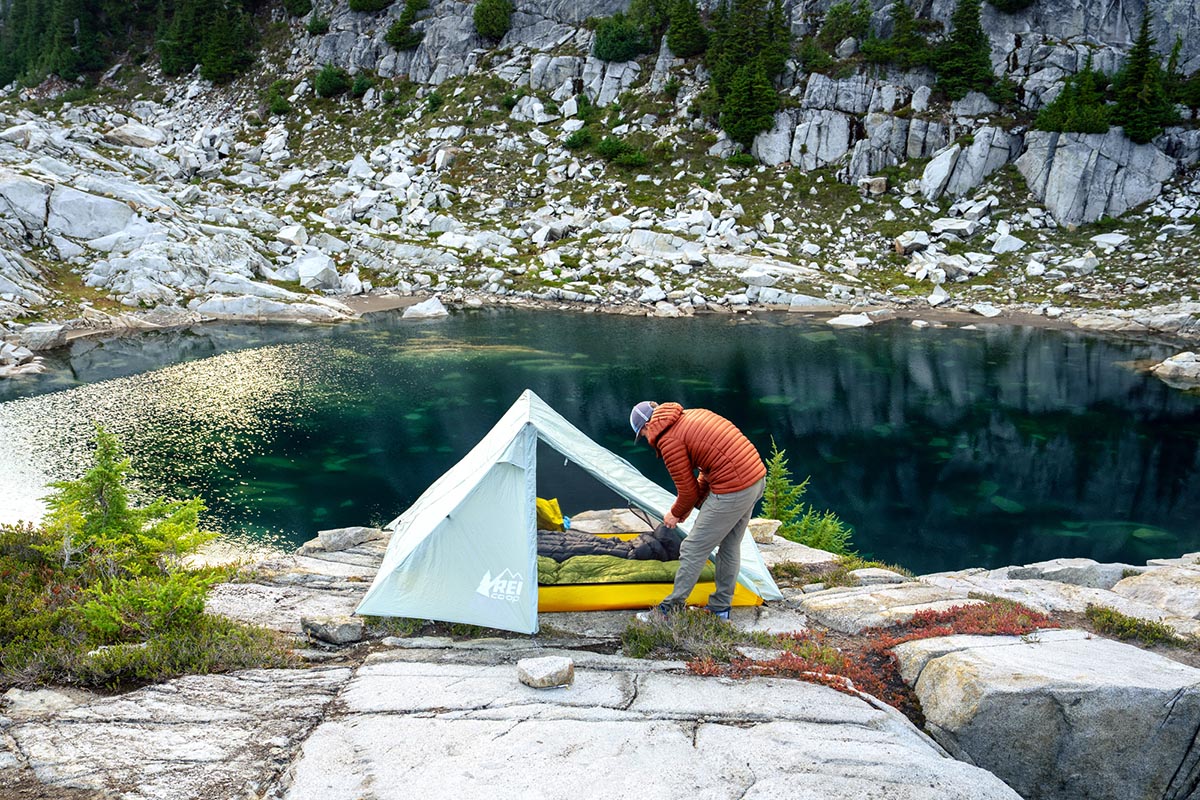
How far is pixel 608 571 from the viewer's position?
9547mm

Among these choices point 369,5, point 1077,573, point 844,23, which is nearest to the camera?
point 1077,573

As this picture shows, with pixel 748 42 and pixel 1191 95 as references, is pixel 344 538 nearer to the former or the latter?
pixel 748 42

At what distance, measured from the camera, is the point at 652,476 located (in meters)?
23.8

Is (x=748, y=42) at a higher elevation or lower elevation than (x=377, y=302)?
higher

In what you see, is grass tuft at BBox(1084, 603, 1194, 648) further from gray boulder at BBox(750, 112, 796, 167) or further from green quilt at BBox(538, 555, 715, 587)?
gray boulder at BBox(750, 112, 796, 167)

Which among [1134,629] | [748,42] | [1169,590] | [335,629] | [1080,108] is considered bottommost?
[1169,590]

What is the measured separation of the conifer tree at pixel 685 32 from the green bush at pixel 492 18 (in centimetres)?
2001

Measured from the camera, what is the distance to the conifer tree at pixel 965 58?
→ 2470 inches

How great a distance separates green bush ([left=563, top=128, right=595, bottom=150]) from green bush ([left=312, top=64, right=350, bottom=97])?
100 ft

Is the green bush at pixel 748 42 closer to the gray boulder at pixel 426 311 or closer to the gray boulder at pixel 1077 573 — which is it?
the gray boulder at pixel 426 311

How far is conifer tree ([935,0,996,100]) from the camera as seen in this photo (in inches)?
2470

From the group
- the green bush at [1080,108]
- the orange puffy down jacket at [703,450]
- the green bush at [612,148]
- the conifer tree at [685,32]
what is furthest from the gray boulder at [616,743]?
the conifer tree at [685,32]

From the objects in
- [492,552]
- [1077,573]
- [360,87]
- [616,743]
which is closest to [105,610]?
[492,552]

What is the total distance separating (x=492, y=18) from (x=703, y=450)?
85.1 metres
